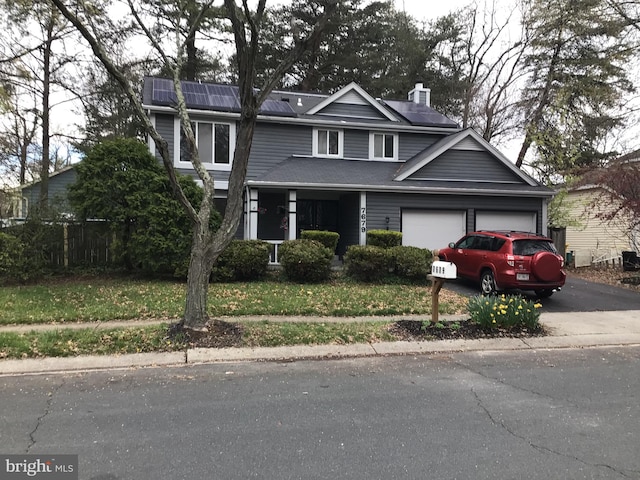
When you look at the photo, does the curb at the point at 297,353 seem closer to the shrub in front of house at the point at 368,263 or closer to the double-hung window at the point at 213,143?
the shrub in front of house at the point at 368,263

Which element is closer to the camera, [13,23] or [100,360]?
[100,360]

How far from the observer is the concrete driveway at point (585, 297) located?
1020 centimetres

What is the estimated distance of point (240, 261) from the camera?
11.8 m

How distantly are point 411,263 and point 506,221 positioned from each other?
685 centimetres

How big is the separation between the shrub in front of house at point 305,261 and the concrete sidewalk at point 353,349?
3.39 metres

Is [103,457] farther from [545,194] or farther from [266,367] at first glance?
[545,194]

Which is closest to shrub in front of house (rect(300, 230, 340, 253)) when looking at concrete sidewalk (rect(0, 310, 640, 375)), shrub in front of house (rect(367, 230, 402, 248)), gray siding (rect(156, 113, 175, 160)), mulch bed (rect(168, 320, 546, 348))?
shrub in front of house (rect(367, 230, 402, 248))

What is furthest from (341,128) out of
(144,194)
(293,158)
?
(144,194)

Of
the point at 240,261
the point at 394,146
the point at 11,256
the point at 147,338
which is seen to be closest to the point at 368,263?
the point at 240,261

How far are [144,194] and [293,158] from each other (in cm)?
694

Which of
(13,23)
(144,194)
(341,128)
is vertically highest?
(13,23)

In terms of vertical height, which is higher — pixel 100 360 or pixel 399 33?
pixel 399 33

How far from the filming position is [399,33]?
27.8 m

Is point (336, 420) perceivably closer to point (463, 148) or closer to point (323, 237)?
point (323, 237)
